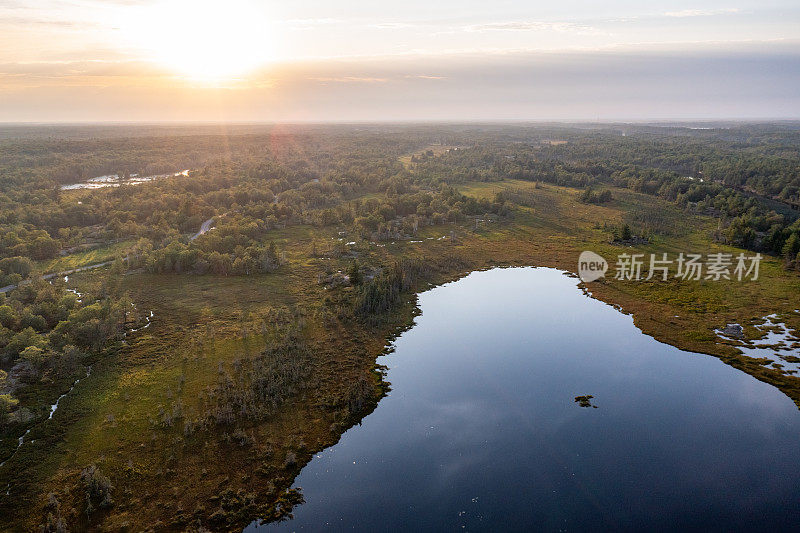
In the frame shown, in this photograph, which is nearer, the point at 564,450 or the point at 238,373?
the point at 564,450

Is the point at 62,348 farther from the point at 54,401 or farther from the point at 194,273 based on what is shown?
the point at 194,273

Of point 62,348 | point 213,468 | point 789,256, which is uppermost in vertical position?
point 789,256

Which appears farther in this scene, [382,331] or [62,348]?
[382,331]

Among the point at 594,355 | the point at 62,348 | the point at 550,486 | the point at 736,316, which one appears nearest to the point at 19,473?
the point at 62,348
